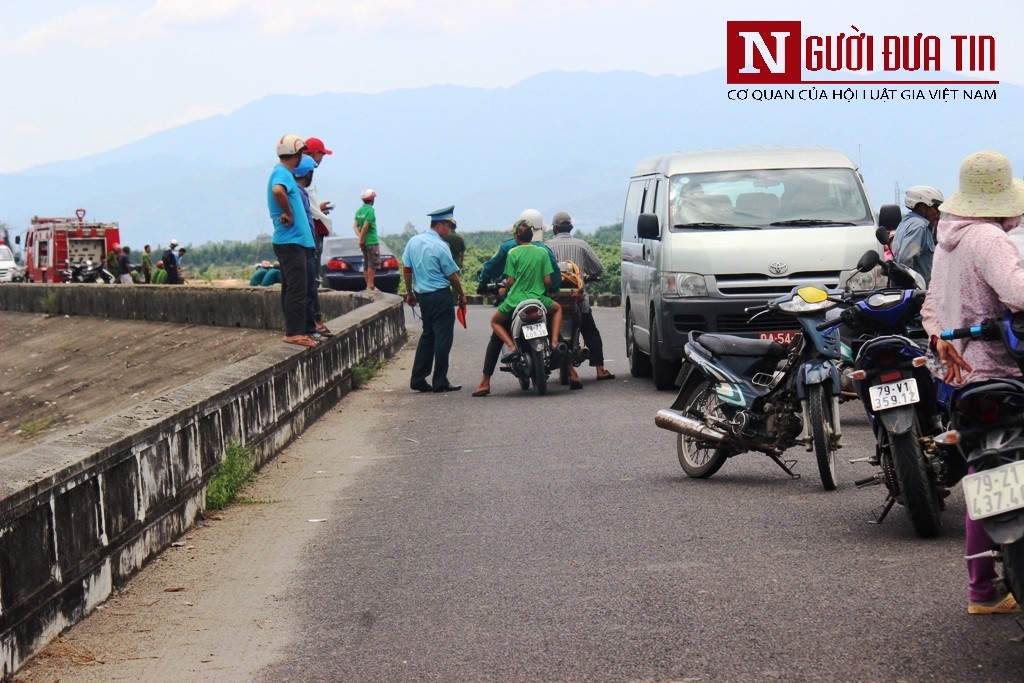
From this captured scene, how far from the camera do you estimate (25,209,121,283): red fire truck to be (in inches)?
2087

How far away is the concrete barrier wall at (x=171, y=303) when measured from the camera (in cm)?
2442

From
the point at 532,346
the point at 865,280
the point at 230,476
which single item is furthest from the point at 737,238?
the point at 230,476

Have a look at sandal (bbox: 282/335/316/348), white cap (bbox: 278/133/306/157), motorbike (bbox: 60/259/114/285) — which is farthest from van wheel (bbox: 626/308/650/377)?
motorbike (bbox: 60/259/114/285)

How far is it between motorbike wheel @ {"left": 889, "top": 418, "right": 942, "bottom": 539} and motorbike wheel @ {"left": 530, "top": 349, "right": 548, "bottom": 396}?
26.2 ft

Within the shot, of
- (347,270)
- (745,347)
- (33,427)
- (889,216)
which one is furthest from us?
(347,270)

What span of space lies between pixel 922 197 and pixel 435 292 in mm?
5359

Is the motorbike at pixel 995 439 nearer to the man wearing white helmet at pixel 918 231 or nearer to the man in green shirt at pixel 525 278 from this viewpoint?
the man wearing white helmet at pixel 918 231

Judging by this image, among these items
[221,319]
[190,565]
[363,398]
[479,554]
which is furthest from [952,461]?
[221,319]

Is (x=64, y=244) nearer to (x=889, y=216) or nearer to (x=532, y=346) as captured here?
(x=532, y=346)

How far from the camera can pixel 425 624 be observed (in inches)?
238

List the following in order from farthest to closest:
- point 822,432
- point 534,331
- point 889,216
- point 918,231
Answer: point 534,331
point 889,216
point 918,231
point 822,432

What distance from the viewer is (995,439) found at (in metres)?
5.36

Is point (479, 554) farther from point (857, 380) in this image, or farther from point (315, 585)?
point (857, 380)

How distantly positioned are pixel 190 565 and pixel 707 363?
341 cm
